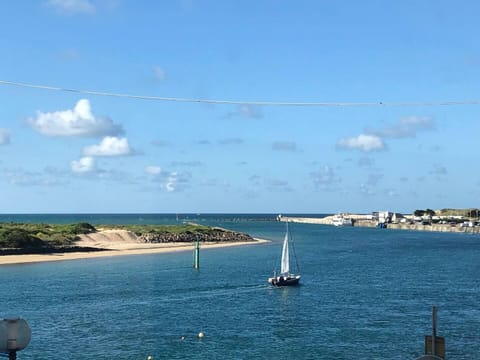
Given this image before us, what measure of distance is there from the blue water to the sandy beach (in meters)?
10.1

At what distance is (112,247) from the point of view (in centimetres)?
15062

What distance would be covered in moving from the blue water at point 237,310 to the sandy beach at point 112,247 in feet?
33.2

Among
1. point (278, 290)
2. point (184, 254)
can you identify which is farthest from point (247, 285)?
point (184, 254)

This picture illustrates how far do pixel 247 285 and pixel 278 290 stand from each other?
5774mm

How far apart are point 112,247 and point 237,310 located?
302 feet

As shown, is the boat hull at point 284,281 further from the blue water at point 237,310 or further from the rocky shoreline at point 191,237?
the rocky shoreline at point 191,237

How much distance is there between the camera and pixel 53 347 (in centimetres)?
4659

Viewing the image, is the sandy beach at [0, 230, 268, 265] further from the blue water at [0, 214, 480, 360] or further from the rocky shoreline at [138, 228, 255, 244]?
the blue water at [0, 214, 480, 360]

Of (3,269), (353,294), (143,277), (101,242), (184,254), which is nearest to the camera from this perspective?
(353,294)

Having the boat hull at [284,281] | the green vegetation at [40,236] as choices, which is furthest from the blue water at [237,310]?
the green vegetation at [40,236]

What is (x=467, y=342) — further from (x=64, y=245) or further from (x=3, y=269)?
(x=64, y=245)

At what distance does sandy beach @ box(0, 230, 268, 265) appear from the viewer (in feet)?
394

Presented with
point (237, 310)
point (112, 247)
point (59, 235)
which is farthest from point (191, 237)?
point (237, 310)

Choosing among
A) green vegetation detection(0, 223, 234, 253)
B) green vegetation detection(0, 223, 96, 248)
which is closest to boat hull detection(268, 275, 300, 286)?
green vegetation detection(0, 223, 234, 253)
